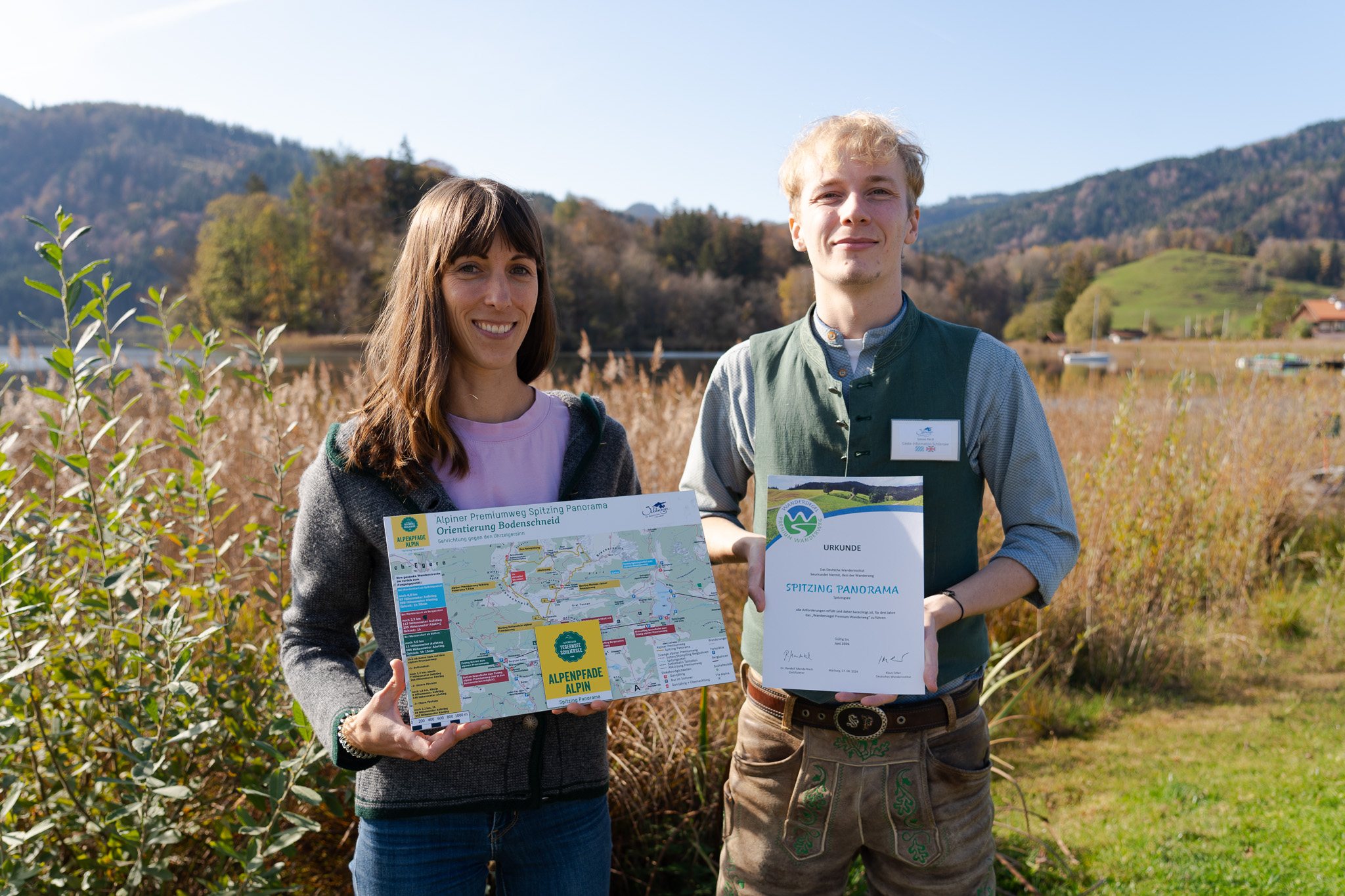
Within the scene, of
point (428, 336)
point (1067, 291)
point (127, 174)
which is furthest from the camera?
point (127, 174)

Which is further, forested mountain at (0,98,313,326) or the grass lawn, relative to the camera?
forested mountain at (0,98,313,326)

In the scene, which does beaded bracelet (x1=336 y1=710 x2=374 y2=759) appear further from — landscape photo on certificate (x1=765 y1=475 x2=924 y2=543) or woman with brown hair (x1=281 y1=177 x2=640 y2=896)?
landscape photo on certificate (x1=765 y1=475 x2=924 y2=543)

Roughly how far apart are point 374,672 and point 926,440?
1.28 metres

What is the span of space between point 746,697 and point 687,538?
553 millimetres

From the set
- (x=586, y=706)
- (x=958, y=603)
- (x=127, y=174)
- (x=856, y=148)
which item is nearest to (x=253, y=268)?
(x=856, y=148)

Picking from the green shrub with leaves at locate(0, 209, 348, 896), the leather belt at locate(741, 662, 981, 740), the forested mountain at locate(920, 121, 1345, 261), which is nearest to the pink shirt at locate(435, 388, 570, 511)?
the green shrub with leaves at locate(0, 209, 348, 896)

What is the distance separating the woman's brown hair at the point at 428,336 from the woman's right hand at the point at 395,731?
40cm

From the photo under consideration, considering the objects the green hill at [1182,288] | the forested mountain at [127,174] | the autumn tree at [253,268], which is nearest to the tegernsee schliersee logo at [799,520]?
the autumn tree at [253,268]

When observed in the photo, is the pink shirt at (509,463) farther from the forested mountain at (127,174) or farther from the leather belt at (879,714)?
the forested mountain at (127,174)

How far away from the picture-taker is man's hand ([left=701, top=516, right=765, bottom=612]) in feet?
5.24

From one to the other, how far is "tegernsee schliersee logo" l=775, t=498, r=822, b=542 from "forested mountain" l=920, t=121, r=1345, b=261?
142m

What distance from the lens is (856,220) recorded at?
1.61 meters

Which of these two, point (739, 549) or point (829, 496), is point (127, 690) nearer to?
point (739, 549)

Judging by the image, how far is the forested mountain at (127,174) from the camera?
4650cm
